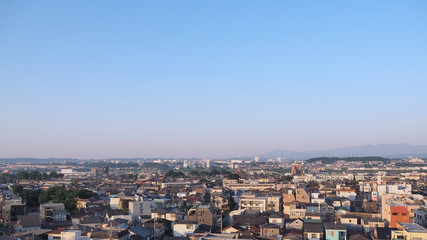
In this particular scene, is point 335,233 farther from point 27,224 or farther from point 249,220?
point 27,224

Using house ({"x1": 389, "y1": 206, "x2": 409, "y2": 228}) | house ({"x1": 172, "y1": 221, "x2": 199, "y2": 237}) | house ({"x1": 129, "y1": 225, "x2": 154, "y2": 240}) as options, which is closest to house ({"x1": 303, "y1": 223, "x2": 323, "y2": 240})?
house ({"x1": 389, "y1": 206, "x2": 409, "y2": 228})

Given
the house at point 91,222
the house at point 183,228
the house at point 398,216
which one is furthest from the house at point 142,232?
the house at point 398,216

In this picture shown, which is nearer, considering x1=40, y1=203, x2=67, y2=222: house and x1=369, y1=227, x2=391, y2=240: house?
x1=369, y1=227, x2=391, y2=240: house

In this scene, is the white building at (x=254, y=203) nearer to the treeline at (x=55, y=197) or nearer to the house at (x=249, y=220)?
the house at (x=249, y=220)

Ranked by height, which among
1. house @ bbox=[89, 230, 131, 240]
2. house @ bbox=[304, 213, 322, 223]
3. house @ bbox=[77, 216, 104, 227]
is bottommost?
house @ bbox=[304, 213, 322, 223]

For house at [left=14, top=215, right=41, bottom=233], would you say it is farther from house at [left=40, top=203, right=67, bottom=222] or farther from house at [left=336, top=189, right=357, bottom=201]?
house at [left=336, top=189, right=357, bottom=201]

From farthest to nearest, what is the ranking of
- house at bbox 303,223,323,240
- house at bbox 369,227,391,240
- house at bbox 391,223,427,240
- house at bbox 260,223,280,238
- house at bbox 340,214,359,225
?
1. house at bbox 340,214,359,225
2. house at bbox 260,223,280,238
3. house at bbox 303,223,323,240
4. house at bbox 369,227,391,240
5. house at bbox 391,223,427,240

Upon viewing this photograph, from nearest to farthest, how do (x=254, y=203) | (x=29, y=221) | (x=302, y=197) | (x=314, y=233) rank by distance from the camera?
(x=314, y=233), (x=29, y=221), (x=254, y=203), (x=302, y=197)

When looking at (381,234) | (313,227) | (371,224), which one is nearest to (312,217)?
(371,224)

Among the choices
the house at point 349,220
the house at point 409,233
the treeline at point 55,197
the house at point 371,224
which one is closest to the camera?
the house at point 409,233

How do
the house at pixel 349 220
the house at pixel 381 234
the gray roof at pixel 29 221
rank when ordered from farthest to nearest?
the house at pixel 349 220 → the gray roof at pixel 29 221 → the house at pixel 381 234

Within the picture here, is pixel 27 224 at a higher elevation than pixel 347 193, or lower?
higher

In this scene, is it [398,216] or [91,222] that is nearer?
[91,222]
